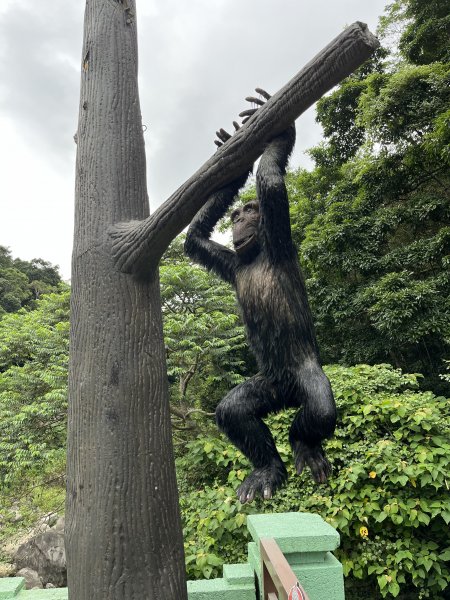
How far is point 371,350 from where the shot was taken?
7785 mm

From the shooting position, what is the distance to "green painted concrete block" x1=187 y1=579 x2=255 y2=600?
9.10 feet

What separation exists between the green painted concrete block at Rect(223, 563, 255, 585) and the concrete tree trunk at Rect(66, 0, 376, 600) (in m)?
1.36

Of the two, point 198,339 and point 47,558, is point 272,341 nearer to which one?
point 198,339

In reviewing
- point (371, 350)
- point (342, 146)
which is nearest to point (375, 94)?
point (342, 146)

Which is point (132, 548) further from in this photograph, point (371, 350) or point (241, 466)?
point (371, 350)

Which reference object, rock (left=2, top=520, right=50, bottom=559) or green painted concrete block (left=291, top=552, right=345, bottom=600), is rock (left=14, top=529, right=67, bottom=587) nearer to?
rock (left=2, top=520, right=50, bottom=559)

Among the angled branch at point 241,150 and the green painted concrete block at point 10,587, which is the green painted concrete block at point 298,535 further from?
the angled branch at point 241,150

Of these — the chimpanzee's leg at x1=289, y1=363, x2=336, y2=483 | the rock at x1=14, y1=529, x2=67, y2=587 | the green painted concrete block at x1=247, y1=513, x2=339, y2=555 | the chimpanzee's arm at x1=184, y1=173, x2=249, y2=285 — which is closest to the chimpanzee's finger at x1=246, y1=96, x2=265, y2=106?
the chimpanzee's arm at x1=184, y1=173, x2=249, y2=285

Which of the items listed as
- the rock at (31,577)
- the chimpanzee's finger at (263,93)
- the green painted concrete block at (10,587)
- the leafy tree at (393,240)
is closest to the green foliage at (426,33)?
the leafy tree at (393,240)

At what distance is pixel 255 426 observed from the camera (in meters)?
1.64

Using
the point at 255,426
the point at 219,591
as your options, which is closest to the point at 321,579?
the point at 219,591

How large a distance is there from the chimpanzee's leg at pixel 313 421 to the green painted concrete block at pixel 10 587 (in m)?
2.46

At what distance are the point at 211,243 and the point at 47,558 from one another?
6.53 m

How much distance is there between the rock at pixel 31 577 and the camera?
19.9 ft
